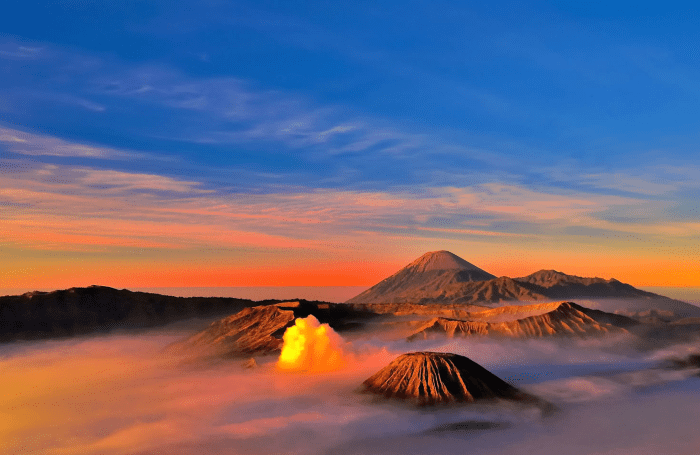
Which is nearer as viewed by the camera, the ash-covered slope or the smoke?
the smoke

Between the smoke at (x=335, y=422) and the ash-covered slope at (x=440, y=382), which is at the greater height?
the ash-covered slope at (x=440, y=382)

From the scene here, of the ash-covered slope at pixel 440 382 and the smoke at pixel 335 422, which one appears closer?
the smoke at pixel 335 422

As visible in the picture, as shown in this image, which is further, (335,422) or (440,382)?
(440,382)

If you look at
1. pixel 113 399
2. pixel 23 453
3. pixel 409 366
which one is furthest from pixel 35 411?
pixel 409 366

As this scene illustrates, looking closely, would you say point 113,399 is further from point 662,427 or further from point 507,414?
point 662,427

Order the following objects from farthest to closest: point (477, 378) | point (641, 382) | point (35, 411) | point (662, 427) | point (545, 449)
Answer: point (641, 382)
point (35, 411)
point (477, 378)
point (662, 427)
point (545, 449)

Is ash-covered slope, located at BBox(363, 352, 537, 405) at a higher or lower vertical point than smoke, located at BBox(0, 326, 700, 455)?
higher

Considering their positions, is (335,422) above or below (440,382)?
below

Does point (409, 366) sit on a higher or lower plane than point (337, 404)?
higher
